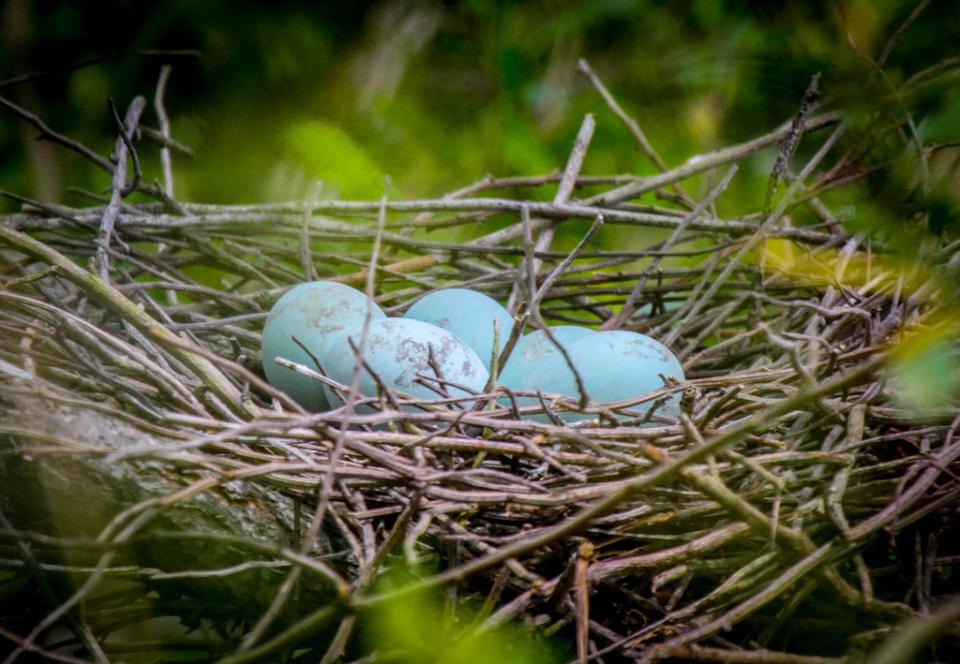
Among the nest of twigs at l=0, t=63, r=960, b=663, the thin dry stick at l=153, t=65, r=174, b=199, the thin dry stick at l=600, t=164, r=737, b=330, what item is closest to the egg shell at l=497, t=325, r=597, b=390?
the nest of twigs at l=0, t=63, r=960, b=663

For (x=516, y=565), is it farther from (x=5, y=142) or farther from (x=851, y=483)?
(x=5, y=142)

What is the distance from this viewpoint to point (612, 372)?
3.86 ft

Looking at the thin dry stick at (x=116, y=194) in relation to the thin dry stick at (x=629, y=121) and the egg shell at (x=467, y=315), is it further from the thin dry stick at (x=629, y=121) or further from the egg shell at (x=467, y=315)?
the thin dry stick at (x=629, y=121)

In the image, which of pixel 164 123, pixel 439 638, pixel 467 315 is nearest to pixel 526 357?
pixel 467 315

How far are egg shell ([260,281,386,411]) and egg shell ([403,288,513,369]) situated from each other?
0.12m

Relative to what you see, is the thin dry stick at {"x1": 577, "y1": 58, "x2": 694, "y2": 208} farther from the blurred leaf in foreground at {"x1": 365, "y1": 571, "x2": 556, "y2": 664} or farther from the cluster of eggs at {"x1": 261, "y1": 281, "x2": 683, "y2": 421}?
the blurred leaf in foreground at {"x1": 365, "y1": 571, "x2": 556, "y2": 664}

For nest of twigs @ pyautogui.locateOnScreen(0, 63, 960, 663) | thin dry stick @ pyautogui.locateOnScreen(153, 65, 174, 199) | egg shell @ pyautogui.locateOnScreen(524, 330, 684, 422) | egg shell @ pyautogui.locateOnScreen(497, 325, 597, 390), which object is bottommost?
nest of twigs @ pyautogui.locateOnScreen(0, 63, 960, 663)

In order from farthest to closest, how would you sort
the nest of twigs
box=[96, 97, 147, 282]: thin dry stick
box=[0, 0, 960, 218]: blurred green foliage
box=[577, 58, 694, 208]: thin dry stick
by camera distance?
box=[577, 58, 694, 208]: thin dry stick < box=[96, 97, 147, 282]: thin dry stick < box=[0, 0, 960, 218]: blurred green foliage < the nest of twigs

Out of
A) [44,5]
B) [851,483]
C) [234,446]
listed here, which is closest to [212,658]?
[234,446]

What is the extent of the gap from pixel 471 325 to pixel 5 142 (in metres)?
1.16

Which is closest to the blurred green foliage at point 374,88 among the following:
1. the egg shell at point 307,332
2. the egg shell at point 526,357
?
the egg shell at point 307,332

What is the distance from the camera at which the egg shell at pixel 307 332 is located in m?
1.22

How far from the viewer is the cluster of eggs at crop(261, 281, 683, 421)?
113 centimetres

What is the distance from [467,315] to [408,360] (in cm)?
24
